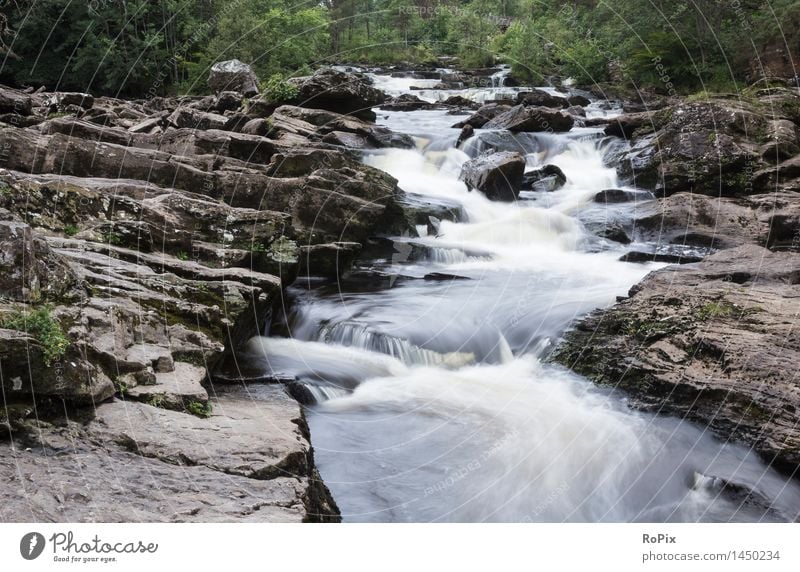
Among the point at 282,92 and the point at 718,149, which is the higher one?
the point at 282,92

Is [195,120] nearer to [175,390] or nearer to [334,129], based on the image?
[334,129]

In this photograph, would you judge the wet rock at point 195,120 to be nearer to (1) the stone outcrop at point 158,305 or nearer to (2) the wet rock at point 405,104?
(1) the stone outcrop at point 158,305

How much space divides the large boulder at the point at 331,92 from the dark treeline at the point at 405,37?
4.82 feet

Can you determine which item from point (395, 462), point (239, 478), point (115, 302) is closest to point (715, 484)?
point (395, 462)

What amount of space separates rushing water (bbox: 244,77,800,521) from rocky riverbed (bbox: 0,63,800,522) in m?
0.41

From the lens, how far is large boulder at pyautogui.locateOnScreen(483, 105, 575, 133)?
59.9ft

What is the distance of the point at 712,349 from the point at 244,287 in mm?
5168

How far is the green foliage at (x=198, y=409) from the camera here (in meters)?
4.97

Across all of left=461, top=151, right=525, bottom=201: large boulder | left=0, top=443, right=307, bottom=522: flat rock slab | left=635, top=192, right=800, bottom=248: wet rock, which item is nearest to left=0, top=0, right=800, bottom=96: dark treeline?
left=461, top=151, right=525, bottom=201: large boulder

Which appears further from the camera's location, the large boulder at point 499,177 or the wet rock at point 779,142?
the large boulder at point 499,177

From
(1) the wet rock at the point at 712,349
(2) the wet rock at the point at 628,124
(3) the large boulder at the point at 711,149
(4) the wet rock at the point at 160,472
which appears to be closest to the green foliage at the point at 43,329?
(4) the wet rock at the point at 160,472

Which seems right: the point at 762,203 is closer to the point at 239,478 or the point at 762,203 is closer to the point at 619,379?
the point at 619,379

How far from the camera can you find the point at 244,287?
7285 mm

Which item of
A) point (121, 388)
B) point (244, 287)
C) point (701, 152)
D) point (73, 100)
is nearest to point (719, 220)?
point (701, 152)
